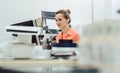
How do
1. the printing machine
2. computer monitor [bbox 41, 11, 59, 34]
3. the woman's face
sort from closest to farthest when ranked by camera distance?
the printing machine < the woman's face < computer monitor [bbox 41, 11, 59, 34]

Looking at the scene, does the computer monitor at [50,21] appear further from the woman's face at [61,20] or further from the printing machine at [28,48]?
the printing machine at [28,48]

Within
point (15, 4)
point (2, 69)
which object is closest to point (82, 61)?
point (2, 69)

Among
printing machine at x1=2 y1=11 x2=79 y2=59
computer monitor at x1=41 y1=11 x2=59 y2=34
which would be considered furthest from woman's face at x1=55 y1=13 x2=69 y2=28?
printing machine at x1=2 y1=11 x2=79 y2=59

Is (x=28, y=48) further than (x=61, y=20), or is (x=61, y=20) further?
(x=61, y=20)

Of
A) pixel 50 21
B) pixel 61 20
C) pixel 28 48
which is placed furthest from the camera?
pixel 50 21

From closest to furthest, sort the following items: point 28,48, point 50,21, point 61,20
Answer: point 28,48
point 61,20
point 50,21

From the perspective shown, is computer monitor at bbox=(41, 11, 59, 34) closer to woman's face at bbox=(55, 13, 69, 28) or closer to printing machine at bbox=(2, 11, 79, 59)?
woman's face at bbox=(55, 13, 69, 28)

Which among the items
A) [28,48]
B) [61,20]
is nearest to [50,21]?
Answer: [61,20]

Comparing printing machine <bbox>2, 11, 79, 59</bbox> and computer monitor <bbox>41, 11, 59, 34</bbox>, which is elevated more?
computer monitor <bbox>41, 11, 59, 34</bbox>

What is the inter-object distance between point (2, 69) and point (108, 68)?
0.62 m

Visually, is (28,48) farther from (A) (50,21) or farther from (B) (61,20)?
(A) (50,21)

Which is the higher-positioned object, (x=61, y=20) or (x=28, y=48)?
(x=61, y=20)

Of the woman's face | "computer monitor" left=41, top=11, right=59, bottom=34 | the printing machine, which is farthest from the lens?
"computer monitor" left=41, top=11, right=59, bottom=34

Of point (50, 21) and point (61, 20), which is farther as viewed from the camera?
point (50, 21)
